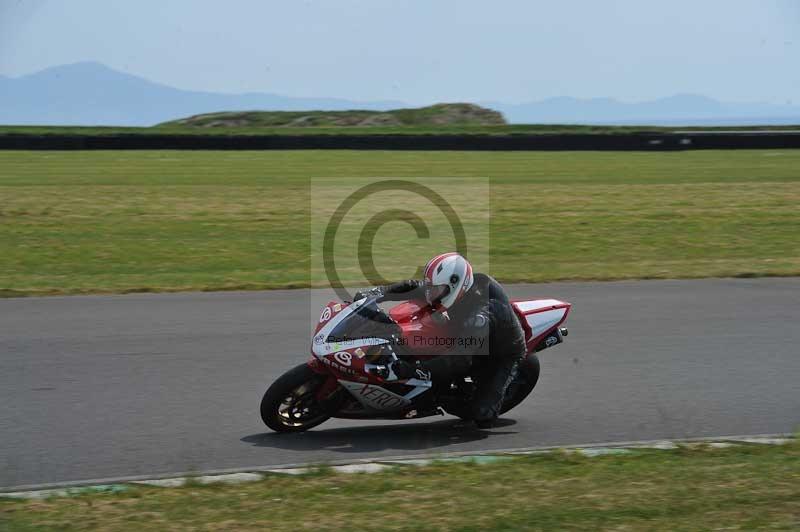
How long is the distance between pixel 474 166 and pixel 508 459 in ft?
83.7

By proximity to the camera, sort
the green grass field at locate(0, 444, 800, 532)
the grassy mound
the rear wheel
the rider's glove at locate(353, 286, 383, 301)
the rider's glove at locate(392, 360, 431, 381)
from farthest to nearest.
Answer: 1. the grassy mound
2. the rear wheel
3. the rider's glove at locate(353, 286, 383, 301)
4. the rider's glove at locate(392, 360, 431, 381)
5. the green grass field at locate(0, 444, 800, 532)

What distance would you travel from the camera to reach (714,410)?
26.0ft

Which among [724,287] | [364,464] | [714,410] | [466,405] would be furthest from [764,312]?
[364,464]

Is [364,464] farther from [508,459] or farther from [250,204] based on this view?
[250,204]

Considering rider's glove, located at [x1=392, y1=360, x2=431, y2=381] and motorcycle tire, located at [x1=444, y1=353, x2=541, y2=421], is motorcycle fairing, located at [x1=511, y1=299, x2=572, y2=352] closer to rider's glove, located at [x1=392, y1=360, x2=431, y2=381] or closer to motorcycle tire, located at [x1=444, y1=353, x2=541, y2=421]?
motorcycle tire, located at [x1=444, y1=353, x2=541, y2=421]

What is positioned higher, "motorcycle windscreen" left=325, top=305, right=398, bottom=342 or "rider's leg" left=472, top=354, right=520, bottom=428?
"motorcycle windscreen" left=325, top=305, right=398, bottom=342

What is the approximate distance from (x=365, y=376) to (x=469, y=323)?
2.94 feet

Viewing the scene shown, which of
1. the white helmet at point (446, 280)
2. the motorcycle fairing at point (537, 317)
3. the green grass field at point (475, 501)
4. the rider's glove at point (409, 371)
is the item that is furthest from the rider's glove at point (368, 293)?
the green grass field at point (475, 501)

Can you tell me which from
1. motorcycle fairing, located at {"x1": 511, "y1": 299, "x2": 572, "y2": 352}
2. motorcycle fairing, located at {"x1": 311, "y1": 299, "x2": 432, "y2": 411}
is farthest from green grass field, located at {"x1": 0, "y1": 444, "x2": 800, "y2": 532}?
motorcycle fairing, located at {"x1": 511, "y1": 299, "x2": 572, "y2": 352}

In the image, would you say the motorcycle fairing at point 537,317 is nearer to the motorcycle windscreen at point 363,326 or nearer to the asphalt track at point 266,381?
the asphalt track at point 266,381

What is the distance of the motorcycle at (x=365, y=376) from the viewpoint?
693 cm

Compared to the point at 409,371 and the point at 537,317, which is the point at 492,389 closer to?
the point at 409,371

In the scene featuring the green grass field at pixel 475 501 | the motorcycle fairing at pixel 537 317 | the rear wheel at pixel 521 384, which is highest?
the motorcycle fairing at pixel 537 317

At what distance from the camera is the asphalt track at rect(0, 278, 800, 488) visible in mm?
6840
